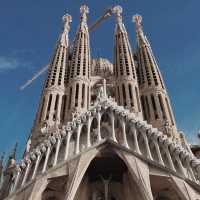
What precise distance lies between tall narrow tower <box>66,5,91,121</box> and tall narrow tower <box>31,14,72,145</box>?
777 mm

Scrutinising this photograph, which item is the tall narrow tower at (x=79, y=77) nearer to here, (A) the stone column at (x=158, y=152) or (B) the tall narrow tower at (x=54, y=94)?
(B) the tall narrow tower at (x=54, y=94)

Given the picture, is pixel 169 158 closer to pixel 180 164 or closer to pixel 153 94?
pixel 180 164

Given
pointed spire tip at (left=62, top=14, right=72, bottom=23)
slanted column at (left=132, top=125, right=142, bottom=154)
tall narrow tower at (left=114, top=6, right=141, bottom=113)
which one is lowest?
slanted column at (left=132, top=125, right=142, bottom=154)

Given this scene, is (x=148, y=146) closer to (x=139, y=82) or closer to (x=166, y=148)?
(x=166, y=148)

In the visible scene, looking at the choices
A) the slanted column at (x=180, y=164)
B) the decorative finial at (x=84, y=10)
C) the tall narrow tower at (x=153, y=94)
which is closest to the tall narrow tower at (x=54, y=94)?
the tall narrow tower at (x=153, y=94)

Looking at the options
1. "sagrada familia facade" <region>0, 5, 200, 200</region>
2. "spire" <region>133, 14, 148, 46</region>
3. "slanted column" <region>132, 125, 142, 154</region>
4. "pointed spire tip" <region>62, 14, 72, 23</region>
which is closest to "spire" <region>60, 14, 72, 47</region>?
"pointed spire tip" <region>62, 14, 72, 23</region>

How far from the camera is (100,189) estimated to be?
17.9m

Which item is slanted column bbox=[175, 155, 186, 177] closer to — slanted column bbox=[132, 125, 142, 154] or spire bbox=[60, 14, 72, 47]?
slanted column bbox=[132, 125, 142, 154]

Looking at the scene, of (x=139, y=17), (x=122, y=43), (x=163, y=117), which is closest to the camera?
(x=163, y=117)

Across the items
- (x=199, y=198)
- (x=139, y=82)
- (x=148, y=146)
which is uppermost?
(x=139, y=82)

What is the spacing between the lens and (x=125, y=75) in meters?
29.8

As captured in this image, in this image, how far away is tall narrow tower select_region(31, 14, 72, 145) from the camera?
2475 cm

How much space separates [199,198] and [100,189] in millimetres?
5731

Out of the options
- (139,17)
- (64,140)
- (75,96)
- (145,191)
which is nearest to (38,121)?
(75,96)
